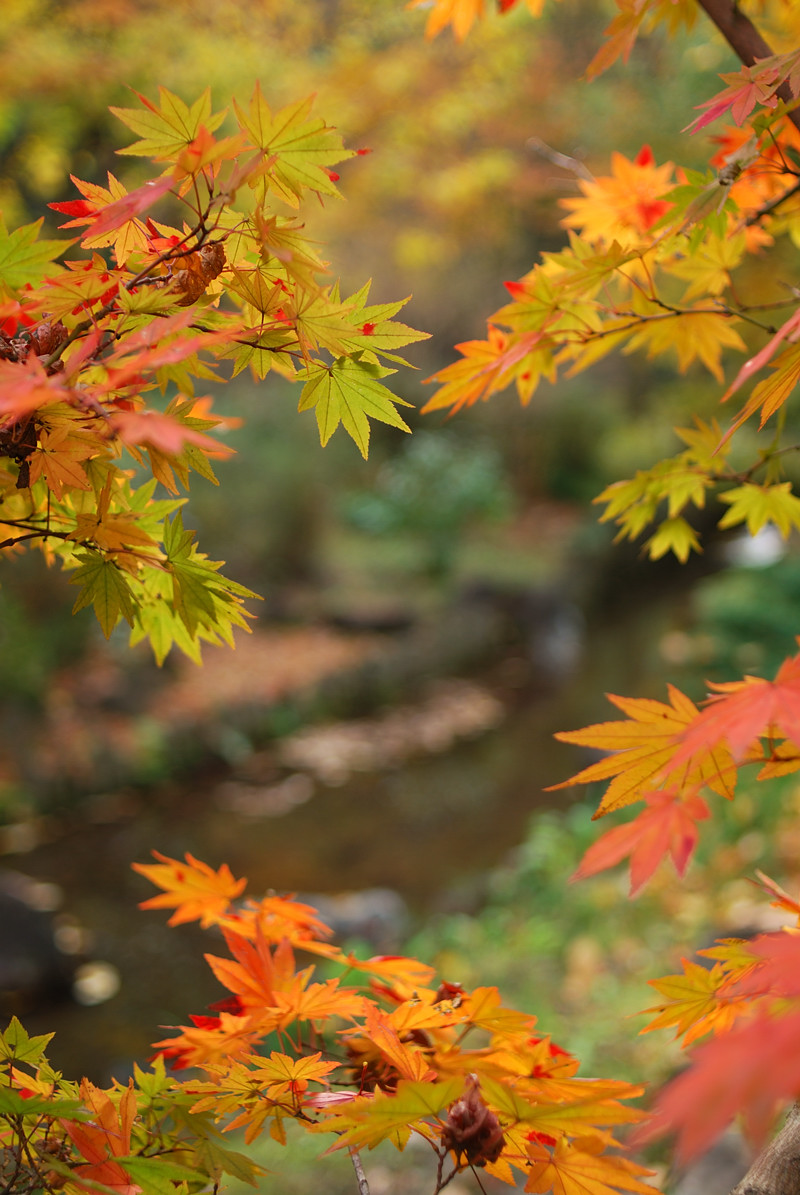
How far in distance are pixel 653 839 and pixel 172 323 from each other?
1.87ft

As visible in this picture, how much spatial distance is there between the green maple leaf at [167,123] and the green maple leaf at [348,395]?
242mm

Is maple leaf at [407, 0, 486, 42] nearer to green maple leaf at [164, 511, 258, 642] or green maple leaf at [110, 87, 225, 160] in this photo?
green maple leaf at [110, 87, 225, 160]

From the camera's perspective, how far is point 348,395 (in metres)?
0.92

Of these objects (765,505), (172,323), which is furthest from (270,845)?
(172,323)

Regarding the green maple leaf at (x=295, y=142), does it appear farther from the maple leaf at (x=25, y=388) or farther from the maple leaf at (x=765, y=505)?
the maple leaf at (x=765, y=505)

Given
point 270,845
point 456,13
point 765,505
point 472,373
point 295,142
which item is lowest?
point 270,845

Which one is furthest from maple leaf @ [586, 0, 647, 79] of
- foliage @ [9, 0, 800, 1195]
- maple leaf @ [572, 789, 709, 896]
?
maple leaf @ [572, 789, 709, 896]

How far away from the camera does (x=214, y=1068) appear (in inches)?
33.9

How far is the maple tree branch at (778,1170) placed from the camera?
81 cm

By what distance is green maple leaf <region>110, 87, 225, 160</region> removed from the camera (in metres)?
0.78

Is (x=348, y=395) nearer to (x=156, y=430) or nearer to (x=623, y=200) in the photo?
(x=156, y=430)

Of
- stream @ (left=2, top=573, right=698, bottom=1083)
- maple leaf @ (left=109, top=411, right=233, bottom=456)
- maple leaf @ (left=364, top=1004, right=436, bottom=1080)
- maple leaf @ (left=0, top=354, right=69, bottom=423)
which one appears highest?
maple leaf @ (left=0, top=354, right=69, bottom=423)

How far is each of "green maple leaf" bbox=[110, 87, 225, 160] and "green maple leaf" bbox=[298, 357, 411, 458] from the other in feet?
0.79

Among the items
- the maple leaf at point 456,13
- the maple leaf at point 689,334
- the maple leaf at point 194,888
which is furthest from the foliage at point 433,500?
the maple leaf at point 194,888
